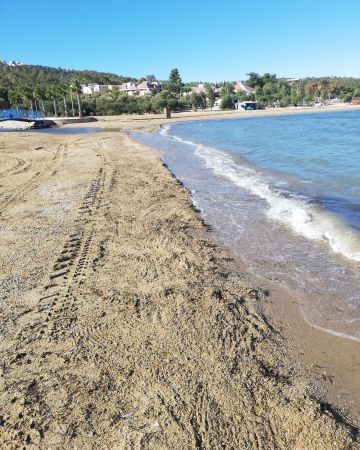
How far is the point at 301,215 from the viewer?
9297 mm

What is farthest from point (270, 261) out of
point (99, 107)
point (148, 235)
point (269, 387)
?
point (99, 107)

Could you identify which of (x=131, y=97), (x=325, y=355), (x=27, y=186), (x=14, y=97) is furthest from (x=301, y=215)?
(x=131, y=97)

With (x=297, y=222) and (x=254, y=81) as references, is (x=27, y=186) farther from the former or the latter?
(x=254, y=81)

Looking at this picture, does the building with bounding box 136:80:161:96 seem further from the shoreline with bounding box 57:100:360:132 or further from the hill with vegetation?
the shoreline with bounding box 57:100:360:132

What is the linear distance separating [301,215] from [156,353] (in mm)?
6380

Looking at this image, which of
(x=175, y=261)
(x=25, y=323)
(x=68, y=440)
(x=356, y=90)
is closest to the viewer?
(x=68, y=440)

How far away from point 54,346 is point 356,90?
6315 inches

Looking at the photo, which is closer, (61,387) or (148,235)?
(61,387)

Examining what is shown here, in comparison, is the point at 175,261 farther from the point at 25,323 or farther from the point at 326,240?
the point at 326,240

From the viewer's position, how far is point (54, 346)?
13.8 ft

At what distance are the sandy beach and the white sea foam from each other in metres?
2.26

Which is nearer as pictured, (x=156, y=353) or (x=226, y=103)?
(x=156, y=353)

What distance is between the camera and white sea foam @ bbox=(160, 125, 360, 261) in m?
7.59

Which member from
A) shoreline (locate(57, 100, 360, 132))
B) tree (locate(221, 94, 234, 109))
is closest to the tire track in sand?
shoreline (locate(57, 100, 360, 132))
